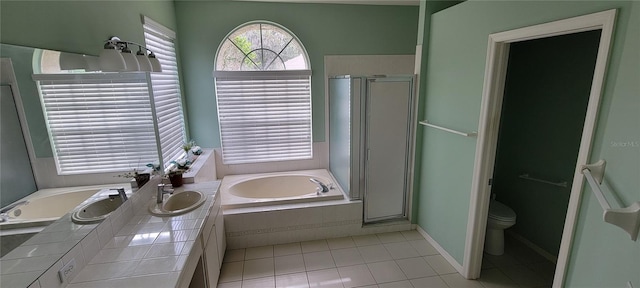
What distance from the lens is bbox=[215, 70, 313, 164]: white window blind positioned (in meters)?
3.62

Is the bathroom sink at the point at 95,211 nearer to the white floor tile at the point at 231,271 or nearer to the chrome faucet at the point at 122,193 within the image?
the chrome faucet at the point at 122,193

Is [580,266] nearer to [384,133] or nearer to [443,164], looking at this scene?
[443,164]

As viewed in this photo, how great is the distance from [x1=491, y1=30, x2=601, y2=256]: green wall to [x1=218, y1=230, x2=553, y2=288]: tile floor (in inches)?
17.3

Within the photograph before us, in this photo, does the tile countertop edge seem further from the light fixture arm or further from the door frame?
the door frame

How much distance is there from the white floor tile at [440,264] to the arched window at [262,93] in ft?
6.79

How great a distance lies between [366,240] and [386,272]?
0.54 metres

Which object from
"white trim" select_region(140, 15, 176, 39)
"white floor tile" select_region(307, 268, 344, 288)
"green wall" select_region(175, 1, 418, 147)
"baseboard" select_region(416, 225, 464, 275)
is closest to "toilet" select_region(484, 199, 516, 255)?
"baseboard" select_region(416, 225, 464, 275)

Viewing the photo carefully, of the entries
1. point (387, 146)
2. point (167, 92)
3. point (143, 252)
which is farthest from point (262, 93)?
point (143, 252)

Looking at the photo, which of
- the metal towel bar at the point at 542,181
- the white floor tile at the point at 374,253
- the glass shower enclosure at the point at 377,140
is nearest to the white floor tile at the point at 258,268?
the white floor tile at the point at 374,253

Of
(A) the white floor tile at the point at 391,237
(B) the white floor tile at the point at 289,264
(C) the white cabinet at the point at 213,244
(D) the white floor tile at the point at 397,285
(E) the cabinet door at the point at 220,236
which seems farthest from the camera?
(A) the white floor tile at the point at 391,237

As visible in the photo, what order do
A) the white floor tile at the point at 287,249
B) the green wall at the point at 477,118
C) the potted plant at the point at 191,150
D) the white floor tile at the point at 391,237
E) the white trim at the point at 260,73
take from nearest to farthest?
the green wall at the point at 477,118 → the white floor tile at the point at 287,249 → the white floor tile at the point at 391,237 → the potted plant at the point at 191,150 → the white trim at the point at 260,73

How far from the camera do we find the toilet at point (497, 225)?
8.80 ft

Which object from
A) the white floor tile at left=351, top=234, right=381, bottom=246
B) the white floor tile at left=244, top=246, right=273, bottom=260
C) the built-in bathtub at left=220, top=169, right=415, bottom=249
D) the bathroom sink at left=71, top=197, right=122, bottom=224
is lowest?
the white floor tile at left=351, top=234, right=381, bottom=246

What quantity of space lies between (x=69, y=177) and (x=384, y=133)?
8.32 feet
